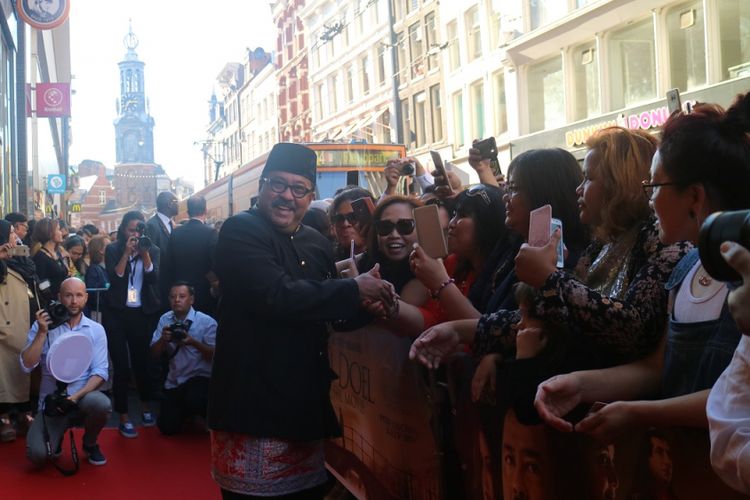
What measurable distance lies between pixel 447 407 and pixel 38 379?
5455mm

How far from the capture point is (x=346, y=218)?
568 cm

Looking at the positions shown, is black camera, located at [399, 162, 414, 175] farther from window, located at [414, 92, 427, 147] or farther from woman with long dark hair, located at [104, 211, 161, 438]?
window, located at [414, 92, 427, 147]

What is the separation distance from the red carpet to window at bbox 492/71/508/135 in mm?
21388

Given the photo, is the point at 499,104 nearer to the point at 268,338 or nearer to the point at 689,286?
the point at 268,338

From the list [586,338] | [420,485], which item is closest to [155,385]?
[420,485]

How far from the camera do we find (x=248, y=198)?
18.7m

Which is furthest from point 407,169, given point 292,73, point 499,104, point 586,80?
point 292,73

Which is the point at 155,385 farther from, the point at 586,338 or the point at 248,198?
the point at 248,198

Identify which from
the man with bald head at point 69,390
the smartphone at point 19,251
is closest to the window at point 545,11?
the smartphone at point 19,251

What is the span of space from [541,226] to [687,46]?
60.2 feet

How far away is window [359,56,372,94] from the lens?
3947cm

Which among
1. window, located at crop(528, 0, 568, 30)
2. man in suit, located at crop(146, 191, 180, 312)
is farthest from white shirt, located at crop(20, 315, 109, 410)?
window, located at crop(528, 0, 568, 30)

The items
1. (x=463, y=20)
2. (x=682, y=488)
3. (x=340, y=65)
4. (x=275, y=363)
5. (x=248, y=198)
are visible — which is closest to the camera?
(x=682, y=488)

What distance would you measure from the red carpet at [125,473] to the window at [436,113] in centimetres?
2577
